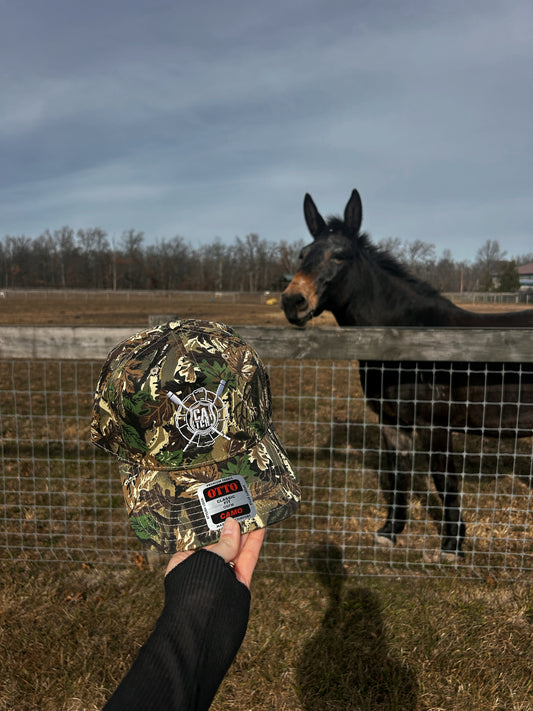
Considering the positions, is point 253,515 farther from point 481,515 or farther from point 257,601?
point 481,515

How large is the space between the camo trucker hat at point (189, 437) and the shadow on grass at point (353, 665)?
1594 millimetres

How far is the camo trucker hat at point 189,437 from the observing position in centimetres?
112

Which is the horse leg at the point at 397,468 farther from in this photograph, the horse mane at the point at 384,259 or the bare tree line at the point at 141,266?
the bare tree line at the point at 141,266

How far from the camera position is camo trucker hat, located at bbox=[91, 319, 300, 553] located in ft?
3.68

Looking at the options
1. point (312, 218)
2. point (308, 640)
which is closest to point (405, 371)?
point (312, 218)

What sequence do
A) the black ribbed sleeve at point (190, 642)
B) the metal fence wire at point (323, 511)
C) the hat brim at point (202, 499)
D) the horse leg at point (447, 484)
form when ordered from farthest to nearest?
the horse leg at point (447, 484)
the metal fence wire at point (323, 511)
the hat brim at point (202, 499)
the black ribbed sleeve at point (190, 642)

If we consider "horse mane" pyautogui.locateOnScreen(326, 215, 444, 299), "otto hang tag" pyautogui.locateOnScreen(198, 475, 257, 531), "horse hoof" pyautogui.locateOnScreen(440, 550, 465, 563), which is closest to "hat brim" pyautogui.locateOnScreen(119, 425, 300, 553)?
"otto hang tag" pyautogui.locateOnScreen(198, 475, 257, 531)

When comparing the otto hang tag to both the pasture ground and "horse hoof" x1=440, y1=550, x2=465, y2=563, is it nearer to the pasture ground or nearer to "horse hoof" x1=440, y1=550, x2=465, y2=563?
the pasture ground

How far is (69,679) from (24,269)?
84485 mm

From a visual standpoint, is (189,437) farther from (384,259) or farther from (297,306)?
(384,259)

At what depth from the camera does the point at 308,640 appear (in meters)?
2.57

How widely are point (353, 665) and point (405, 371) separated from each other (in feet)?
6.07

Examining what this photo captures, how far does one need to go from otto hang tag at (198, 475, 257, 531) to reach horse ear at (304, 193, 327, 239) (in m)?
3.33

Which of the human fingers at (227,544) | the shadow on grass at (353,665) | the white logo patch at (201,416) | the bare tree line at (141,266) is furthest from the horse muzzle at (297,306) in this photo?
the bare tree line at (141,266)
